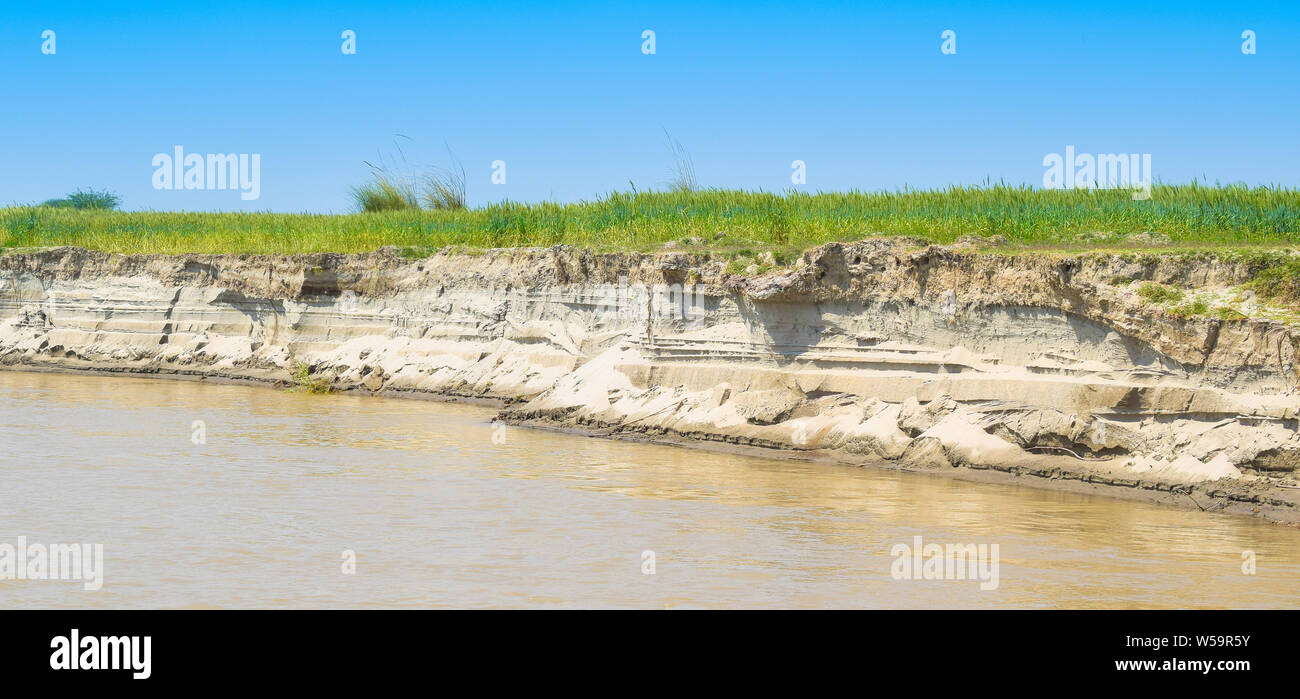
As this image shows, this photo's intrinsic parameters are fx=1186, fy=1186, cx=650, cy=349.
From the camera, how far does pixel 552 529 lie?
8320mm

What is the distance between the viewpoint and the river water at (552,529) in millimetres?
6703

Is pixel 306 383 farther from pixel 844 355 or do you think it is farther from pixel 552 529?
pixel 552 529

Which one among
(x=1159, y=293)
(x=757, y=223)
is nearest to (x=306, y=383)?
(x=757, y=223)

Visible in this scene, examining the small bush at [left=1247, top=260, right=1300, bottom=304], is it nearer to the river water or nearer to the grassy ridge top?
the grassy ridge top

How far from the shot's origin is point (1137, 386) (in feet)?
34.1

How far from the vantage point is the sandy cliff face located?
394 inches

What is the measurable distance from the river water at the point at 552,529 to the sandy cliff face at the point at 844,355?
2.07ft

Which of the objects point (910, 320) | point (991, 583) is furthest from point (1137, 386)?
point (991, 583)

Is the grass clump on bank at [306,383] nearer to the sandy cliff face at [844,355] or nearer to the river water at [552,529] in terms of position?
the sandy cliff face at [844,355]

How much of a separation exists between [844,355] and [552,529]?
5.08 metres

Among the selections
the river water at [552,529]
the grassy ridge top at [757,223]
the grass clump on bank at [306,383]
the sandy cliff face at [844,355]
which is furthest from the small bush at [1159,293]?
the grass clump on bank at [306,383]

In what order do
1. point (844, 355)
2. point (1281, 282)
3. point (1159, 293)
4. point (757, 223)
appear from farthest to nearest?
point (757, 223)
point (844, 355)
point (1159, 293)
point (1281, 282)

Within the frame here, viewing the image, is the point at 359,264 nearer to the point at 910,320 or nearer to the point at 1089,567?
the point at 910,320

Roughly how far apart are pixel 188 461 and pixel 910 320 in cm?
719
